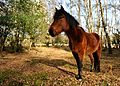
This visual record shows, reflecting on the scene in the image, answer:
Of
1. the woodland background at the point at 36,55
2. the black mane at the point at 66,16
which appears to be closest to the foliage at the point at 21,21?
the woodland background at the point at 36,55

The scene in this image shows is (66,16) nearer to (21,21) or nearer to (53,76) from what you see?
(53,76)

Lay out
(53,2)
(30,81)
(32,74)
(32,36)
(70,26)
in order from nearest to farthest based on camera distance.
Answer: (70,26)
(30,81)
(32,74)
(32,36)
(53,2)

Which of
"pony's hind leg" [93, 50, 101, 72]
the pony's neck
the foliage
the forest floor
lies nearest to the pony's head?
the pony's neck

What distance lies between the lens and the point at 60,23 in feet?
32.3

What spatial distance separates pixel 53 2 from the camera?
125 ft

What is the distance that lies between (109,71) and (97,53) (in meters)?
1.09

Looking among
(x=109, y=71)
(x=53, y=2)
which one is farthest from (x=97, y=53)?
(x=53, y=2)

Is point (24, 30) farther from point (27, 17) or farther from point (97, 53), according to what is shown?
point (97, 53)

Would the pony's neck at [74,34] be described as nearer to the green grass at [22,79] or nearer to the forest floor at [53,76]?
the forest floor at [53,76]

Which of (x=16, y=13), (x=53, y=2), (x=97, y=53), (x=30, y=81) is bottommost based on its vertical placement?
(x=30, y=81)

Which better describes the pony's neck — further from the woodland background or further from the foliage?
the foliage

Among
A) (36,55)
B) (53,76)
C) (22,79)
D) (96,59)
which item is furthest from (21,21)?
(53,76)

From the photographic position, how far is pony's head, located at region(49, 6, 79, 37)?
31.6ft

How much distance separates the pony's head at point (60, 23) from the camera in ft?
31.6
